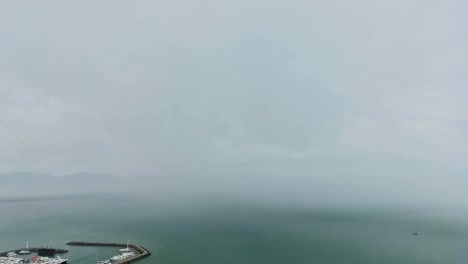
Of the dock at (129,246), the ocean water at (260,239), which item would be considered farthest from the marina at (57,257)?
the ocean water at (260,239)

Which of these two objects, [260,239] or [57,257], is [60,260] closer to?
[57,257]

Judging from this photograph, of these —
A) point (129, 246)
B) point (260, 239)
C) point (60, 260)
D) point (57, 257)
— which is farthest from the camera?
point (260, 239)

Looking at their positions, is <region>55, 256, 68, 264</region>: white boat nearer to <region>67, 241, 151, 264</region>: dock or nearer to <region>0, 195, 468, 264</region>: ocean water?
A: <region>0, 195, 468, 264</region>: ocean water

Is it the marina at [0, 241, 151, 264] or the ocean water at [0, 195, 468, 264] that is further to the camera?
the ocean water at [0, 195, 468, 264]

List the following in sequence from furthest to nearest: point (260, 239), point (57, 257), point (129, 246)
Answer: point (260, 239) < point (129, 246) < point (57, 257)

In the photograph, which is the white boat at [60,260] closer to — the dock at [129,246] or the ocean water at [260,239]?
the ocean water at [260,239]

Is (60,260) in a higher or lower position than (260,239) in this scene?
higher

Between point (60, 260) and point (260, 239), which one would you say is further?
point (260, 239)

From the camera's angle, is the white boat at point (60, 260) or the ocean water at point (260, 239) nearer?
the white boat at point (60, 260)

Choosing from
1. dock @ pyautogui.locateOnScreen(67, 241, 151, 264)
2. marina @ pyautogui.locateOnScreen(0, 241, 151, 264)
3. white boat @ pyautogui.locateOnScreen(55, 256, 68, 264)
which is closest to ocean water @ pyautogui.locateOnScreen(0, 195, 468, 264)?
white boat @ pyautogui.locateOnScreen(55, 256, 68, 264)

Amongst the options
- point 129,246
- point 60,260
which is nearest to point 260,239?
point 129,246

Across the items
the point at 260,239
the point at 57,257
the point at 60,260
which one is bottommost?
the point at 260,239

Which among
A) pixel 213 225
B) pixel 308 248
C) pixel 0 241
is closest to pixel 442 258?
pixel 308 248
